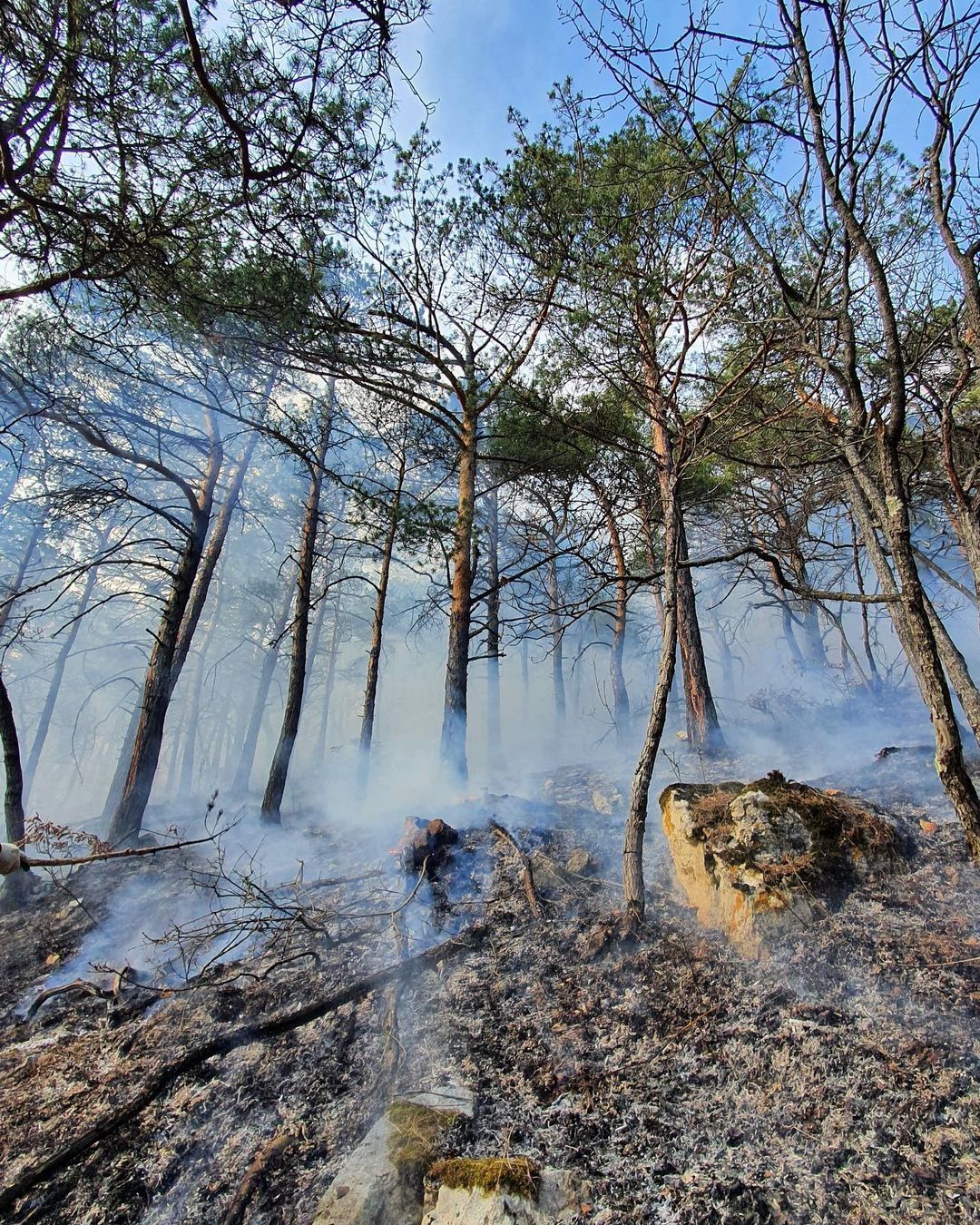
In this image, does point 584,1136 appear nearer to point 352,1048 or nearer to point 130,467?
point 352,1048

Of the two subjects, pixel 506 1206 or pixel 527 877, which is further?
pixel 527 877

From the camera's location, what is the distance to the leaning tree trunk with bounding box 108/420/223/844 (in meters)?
7.83

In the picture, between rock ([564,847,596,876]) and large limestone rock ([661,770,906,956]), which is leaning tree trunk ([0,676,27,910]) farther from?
large limestone rock ([661,770,906,956])

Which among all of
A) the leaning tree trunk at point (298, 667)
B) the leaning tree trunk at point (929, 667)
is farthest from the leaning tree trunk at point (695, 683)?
the leaning tree trunk at point (298, 667)

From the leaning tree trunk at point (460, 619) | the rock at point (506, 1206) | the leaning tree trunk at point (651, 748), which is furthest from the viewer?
the leaning tree trunk at point (460, 619)

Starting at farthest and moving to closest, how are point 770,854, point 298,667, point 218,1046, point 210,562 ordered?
point 210,562 < point 298,667 < point 770,854 < point 218,1046

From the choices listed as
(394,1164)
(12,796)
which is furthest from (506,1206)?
(12,796)

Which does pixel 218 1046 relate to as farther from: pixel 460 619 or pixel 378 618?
pixel 378 618

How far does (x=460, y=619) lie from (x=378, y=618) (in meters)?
3.03

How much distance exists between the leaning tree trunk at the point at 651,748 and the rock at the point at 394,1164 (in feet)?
6.26

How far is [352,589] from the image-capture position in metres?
26.8

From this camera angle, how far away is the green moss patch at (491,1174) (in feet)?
6.39

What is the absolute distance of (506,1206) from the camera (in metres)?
1.88

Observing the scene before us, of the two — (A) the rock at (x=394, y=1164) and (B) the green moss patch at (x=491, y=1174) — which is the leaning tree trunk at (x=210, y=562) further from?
(B) the green moss patch at (x=491, y=1174)
